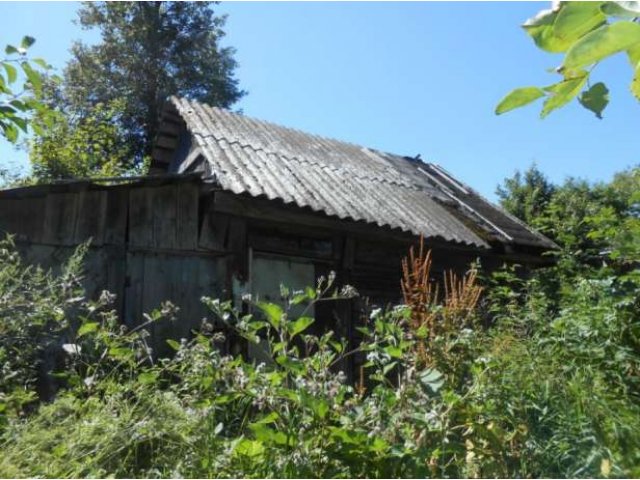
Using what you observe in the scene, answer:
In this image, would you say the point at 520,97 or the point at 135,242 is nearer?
the point at 520,97

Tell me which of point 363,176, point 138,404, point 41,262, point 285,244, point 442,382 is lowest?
point 138,404

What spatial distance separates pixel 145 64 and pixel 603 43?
21.0m

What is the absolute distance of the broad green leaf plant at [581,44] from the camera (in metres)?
0.72

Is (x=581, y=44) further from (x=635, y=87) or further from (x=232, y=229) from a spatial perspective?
(x=232, y=229)

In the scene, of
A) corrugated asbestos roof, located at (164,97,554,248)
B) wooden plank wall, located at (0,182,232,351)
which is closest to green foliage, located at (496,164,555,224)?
corrugated asbestos roof, located at (164,97,554,248)

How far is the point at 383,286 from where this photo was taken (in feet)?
23.7

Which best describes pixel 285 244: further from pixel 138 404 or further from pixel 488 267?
pixel 138 404

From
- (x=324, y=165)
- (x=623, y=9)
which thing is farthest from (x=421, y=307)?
(x=324, y=165)

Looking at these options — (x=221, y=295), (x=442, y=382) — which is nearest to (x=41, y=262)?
(x=221, y=295)

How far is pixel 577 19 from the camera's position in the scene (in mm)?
808

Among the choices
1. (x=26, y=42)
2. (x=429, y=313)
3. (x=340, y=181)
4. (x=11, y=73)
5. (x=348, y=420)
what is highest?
(x=340, y=181)

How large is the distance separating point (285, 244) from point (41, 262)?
8.25ft

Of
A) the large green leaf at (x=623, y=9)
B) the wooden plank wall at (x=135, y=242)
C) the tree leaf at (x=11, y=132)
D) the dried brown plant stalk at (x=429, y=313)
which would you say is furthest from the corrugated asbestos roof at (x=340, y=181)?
the large green leaf at (x=623, y=9)

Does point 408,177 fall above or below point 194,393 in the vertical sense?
above
